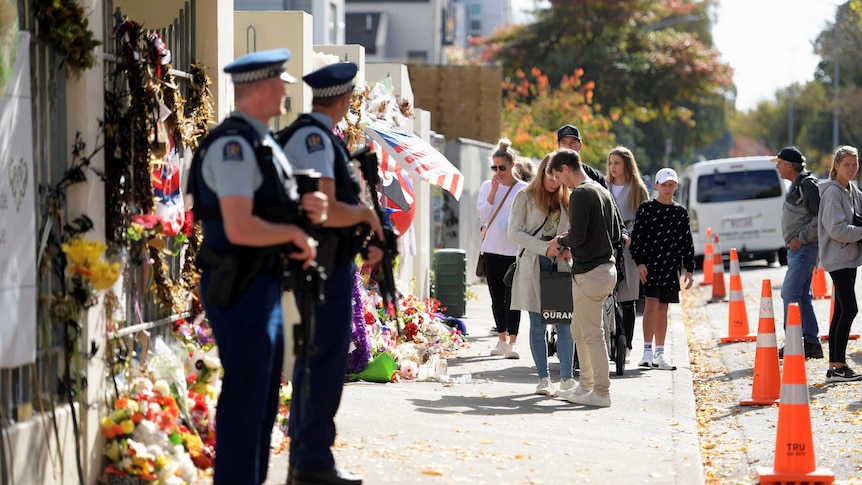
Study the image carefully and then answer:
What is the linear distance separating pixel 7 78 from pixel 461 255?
395 inches

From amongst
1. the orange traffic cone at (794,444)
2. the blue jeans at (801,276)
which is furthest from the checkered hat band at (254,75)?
the blue jeans at (801,276)

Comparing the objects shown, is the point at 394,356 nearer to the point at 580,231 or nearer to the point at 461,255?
the point at 580,231

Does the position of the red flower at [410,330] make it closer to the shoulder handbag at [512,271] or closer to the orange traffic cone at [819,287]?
the shoulder handbag at [512,271]

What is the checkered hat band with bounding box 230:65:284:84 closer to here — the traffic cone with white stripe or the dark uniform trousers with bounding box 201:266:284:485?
the dark uniform trousers with bounding box 201:266:284:485

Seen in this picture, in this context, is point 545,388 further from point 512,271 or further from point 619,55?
point 619,55

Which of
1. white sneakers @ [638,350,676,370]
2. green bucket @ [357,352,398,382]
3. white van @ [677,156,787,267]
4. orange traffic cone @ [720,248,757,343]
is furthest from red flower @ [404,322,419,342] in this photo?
white van @ [677,156,787,267]

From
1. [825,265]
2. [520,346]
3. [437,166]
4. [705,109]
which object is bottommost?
[520,346]

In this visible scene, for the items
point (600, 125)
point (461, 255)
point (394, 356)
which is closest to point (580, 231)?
point (394, 356)

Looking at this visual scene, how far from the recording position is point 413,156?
11289 millimetres

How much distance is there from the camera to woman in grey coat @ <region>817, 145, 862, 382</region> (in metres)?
10.7

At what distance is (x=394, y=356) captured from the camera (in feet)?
34.2

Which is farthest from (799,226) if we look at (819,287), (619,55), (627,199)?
(619,55)

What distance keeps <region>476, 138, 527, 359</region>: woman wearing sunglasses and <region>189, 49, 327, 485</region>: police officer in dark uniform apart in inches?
259

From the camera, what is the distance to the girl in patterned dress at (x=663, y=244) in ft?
36.1
